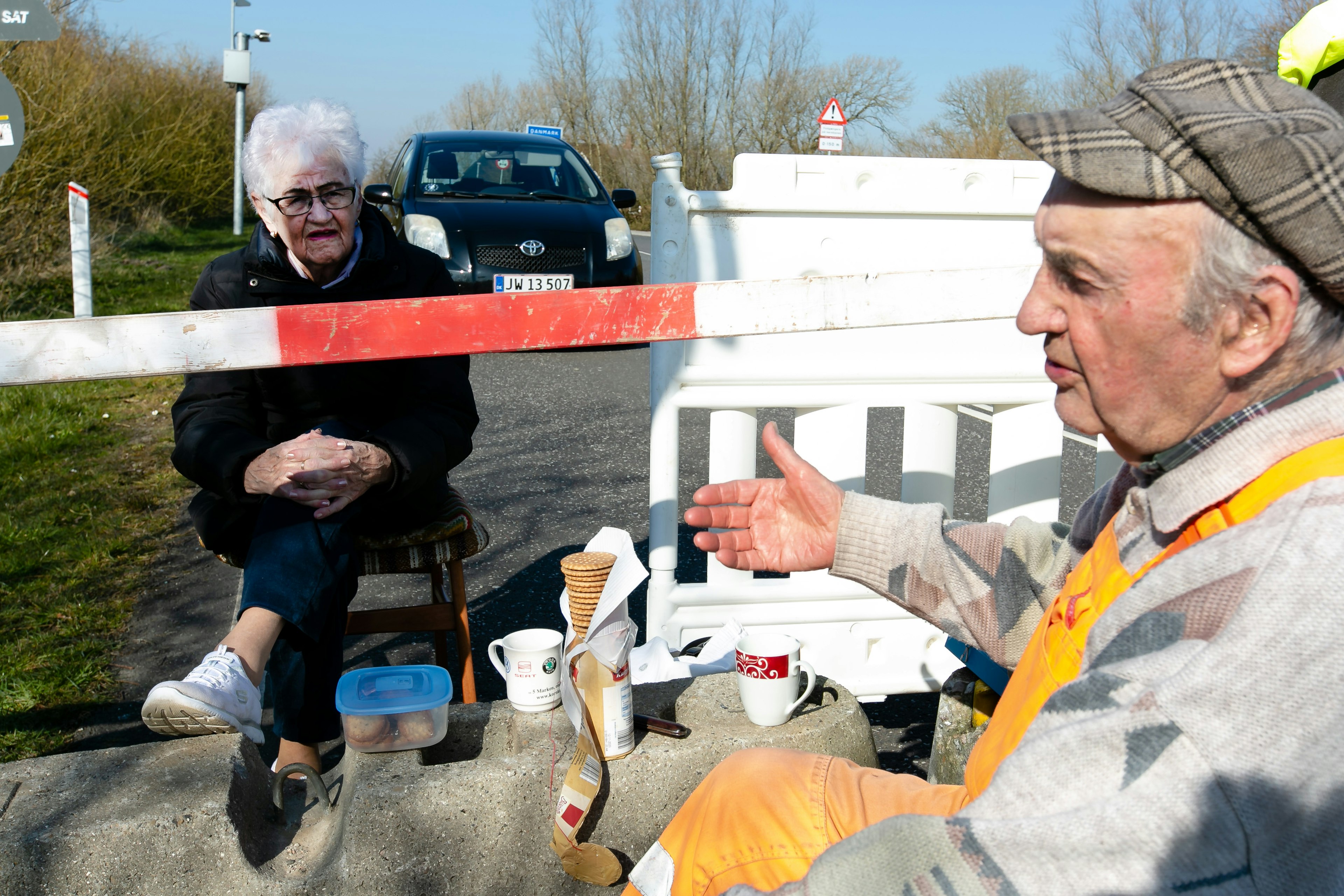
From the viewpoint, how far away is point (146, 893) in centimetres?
197

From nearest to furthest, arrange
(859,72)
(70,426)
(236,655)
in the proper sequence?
(236,655)
(70,426)
(859,72)

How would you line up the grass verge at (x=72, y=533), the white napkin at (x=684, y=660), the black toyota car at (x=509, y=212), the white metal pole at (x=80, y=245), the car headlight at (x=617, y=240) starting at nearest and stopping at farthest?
the white napkin at (x=684, y=660) < the grass verge at (x=72, y=533) < the white metal pole at (x=80, y=245) < the black toyota car at (x=509, y=212) < the car headlight at (x=617, y=240)

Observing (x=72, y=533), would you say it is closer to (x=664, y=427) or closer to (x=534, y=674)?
(x=664, y=427)

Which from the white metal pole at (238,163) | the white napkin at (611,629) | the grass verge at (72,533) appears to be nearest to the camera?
the white napkin at (611,629)

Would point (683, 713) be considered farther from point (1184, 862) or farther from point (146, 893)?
point (1184, 862)

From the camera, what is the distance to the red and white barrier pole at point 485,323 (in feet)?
5.83

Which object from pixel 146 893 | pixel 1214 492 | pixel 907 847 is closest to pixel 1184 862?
pixel 907 847

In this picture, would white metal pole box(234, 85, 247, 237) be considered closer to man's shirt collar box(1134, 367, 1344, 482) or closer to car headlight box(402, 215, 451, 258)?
car headlight box(402, 215, 451, 258)

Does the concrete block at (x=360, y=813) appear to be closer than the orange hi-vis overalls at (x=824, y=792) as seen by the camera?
No

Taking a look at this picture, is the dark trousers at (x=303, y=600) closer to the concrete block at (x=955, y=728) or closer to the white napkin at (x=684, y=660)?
the white napkin at (x=684, y=660)

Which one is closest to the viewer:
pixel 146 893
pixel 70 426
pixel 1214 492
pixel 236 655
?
pixel 1214 492

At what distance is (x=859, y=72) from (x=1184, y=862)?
39.9 metres

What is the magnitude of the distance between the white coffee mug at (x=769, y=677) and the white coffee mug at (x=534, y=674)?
40 centimetres

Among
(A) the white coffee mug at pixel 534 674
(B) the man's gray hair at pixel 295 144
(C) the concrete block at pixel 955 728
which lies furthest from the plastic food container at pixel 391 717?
(B) the man's gray hair at pixel 295 144
